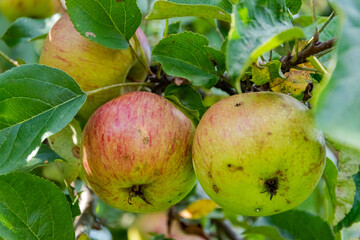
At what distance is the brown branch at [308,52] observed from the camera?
0.94 m

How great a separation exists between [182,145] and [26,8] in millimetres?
1380

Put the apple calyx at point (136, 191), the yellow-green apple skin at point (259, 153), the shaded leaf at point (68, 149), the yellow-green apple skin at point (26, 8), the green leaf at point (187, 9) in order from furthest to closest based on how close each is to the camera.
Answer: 1. the yellow-green apple skin at point (26, 8)
2. the shaded leaf at point (68, 149)
3. the apple calyx at point (136, 191)
4. the green leaf at point (187, 9)
5. the yellow-green apple skin at point (259, 153)

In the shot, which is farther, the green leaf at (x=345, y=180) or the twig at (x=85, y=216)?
the twig at (x=85, y=216)

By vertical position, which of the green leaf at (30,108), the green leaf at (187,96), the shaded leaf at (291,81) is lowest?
the green leaf at (187,96)

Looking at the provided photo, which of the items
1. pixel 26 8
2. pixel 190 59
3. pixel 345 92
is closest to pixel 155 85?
pixel 190 59

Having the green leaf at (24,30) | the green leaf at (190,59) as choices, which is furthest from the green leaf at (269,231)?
the green leaf at (24,30)

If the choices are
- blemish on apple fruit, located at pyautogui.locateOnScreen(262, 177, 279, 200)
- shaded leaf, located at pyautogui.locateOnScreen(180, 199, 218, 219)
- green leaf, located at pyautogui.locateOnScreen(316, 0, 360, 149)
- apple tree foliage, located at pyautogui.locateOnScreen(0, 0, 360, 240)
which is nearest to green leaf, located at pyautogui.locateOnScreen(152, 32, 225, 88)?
apple tree foliage, located at pyautogui.locateOnScreen(0, 0, 360, 240)

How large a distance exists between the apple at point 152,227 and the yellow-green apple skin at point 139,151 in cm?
83

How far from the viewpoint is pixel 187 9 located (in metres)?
1.07

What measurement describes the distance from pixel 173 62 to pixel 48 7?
1194mm

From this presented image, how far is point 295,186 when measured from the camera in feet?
3.21

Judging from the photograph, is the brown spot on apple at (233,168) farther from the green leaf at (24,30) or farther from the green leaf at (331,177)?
the green leaf at (24,30)

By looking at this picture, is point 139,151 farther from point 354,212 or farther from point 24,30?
point 24,30

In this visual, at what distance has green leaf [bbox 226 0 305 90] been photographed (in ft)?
2.45
